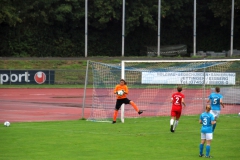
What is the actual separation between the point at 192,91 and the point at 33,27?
34.9 meters

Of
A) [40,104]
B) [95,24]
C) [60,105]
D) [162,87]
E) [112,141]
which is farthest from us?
[95,24]

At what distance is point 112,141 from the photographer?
69.9 ft

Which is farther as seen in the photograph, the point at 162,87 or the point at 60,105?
the point at 162,87

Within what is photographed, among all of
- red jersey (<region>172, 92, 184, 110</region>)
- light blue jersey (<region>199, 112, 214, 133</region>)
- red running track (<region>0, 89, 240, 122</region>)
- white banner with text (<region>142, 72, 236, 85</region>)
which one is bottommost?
red running track (<region>0, 89, 240, 122</region>)

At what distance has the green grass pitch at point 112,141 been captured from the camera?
18.1 m

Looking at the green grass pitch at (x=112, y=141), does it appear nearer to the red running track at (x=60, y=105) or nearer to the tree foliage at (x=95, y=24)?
the red running track at (x=60, y=105)

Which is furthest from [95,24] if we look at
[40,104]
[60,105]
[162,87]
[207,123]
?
[207,123]

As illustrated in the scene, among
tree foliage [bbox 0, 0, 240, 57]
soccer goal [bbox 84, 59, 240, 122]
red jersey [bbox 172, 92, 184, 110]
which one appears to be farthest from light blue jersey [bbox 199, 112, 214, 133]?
tree foliage [bbox 0, 0, 240, 57]

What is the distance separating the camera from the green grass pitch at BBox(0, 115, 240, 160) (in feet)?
59.5

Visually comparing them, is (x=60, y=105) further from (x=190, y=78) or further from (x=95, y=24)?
(x=95, y=24)

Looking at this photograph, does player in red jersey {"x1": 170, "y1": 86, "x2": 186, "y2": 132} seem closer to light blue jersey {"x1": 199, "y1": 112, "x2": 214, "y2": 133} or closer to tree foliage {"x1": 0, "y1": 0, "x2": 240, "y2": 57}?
light blue jersey {"x1": 199, "y1": 112, "x2": 214, "y2": 133}

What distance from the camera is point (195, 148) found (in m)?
19.8

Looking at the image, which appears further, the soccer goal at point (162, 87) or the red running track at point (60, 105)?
the soccer goal at point (162, 87)

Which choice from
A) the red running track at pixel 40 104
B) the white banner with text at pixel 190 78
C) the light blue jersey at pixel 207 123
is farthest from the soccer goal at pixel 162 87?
the light blue jersey at pixel 207 123
